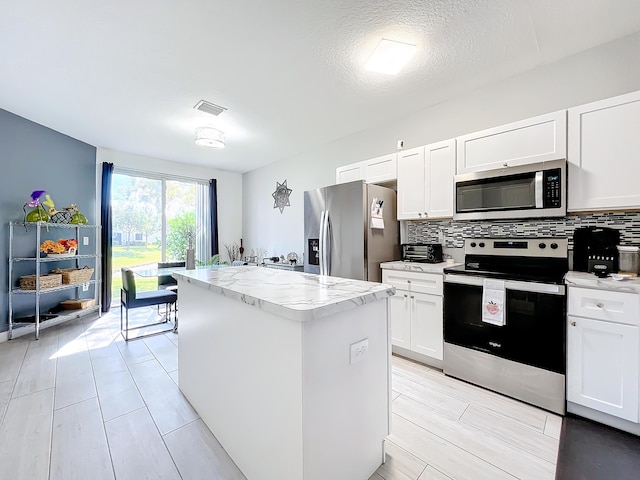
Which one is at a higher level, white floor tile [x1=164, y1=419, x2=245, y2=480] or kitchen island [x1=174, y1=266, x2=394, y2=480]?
kitchen island [x1=174, y1=266, x2=394, y2=480]

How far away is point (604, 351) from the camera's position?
5.55ft

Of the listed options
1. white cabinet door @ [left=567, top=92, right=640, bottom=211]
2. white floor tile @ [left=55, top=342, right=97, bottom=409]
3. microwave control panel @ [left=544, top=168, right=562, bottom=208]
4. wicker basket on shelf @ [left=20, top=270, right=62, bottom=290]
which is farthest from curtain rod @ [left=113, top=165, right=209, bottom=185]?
white cabinet door @ [left=567, top=92, right=640, bottom=211]

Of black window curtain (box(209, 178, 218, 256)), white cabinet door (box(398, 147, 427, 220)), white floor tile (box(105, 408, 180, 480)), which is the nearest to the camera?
white floor tile (box(105, 408, 180, 480))

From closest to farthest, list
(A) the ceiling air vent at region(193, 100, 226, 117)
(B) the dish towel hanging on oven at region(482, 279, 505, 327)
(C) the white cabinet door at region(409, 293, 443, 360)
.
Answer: (B) the dish towel hanging on oven at region(482, 279, 505, 327), (C) the white cabinet door at region(409, 293, 443, 360), (A) the ceiling air vent at region(193, 100, 226, 117)

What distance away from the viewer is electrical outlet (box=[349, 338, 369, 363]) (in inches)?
→ 49.3

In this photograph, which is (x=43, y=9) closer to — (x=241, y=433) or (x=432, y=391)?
(x=241, y=433)

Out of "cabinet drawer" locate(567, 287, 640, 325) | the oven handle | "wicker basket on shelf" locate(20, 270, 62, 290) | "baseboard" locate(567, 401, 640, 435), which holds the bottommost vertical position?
"baseboard" locate(567, 401, 640, 435)

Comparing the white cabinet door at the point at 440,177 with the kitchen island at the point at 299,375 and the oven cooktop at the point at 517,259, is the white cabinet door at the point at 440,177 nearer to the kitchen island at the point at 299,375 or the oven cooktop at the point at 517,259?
the oven cooktop at the point at 517,259

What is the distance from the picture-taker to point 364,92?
2760mm

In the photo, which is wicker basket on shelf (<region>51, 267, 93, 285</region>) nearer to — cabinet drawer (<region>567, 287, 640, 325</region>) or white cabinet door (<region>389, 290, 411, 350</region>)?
white cabinet door (<region>389, 290, 411, 350</region>)

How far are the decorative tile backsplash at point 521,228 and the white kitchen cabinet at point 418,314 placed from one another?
0.67 meters

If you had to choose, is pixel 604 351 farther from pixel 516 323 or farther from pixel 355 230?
pixel 355 230

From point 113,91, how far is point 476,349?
13.4 ft

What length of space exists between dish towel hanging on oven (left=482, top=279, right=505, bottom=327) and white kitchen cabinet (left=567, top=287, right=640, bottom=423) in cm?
38
